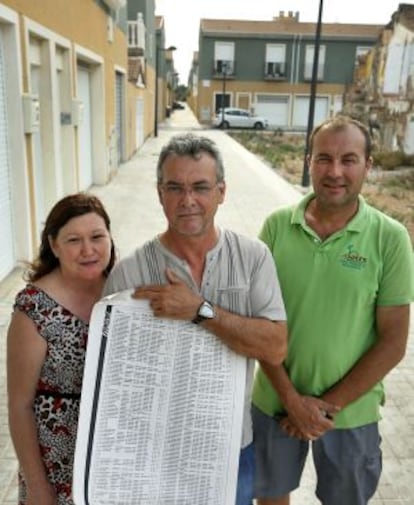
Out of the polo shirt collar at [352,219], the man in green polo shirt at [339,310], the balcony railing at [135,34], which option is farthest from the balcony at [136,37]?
the man in green polo shirt at [339,310]

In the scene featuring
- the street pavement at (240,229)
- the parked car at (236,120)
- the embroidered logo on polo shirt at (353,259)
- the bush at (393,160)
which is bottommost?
the street pavement at (240,229)

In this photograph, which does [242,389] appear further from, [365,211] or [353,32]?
[353,32]

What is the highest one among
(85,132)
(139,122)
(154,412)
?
(85,132)

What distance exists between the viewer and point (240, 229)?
934 cm

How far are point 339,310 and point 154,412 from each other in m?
0.79

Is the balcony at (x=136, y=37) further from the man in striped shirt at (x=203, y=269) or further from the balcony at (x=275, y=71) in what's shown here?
the man in striped shirt at (x=203, y=269)

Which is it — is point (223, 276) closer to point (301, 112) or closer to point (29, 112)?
point (29, 112)

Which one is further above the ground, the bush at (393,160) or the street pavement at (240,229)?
the bush at (393,160)

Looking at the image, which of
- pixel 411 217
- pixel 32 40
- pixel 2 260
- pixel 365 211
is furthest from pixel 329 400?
pixel 411 217

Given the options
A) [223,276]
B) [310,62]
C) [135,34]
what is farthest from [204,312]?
[310,62]

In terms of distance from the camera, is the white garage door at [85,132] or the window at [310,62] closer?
the white garage door at [85,132]

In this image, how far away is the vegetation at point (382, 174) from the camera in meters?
11.9

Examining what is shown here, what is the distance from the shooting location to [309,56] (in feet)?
139

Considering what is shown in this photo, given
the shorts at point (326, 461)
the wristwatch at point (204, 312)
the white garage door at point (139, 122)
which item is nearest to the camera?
the wristwatch at point (204, 312)
